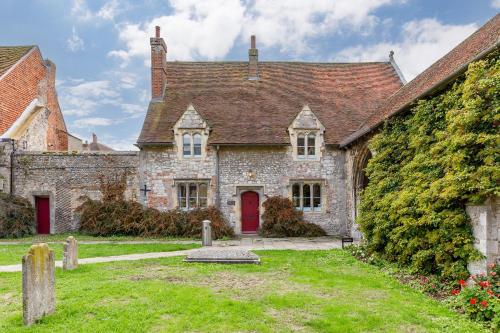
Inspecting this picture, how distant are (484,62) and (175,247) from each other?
11006 millimetres

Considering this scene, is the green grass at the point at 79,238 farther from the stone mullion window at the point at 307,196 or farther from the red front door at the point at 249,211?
the stone mullion window at the point at 307,196

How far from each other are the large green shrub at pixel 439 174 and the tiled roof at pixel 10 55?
20951 millimetres

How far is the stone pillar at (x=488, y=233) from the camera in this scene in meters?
7.32

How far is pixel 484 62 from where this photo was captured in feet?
24.7

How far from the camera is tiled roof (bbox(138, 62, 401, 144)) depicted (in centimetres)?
1873

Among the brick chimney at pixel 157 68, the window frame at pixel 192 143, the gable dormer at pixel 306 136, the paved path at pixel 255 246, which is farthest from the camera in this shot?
the brick chimney at pixel 157 68

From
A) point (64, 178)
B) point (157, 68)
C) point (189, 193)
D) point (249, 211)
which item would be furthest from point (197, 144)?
point (64, 178)

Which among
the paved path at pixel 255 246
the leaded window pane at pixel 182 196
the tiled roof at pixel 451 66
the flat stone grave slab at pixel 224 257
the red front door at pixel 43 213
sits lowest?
the paved path at pixel 255 246

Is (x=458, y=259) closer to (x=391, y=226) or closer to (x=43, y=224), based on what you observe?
(x=391, y=226)

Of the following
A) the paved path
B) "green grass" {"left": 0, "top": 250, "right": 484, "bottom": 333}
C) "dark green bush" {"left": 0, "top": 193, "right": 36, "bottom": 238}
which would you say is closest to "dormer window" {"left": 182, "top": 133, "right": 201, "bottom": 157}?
the paved path

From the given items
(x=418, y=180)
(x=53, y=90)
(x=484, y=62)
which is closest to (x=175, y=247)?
(x=418, y=180)

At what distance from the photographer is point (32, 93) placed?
2208cm

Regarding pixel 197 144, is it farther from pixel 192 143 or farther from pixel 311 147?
pixel 311 147

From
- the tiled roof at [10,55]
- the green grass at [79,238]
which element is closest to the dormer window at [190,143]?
the green grass at [79,238]
